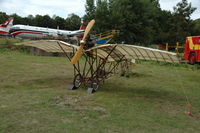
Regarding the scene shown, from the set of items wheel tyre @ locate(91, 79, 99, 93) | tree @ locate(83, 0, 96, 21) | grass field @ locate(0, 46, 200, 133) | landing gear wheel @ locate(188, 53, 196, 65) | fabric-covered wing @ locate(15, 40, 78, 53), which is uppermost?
tree @ locate(83, 0, 96, 21)

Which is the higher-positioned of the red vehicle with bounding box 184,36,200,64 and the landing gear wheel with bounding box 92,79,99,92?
the red vehicle with bounding box 184,36,200,64

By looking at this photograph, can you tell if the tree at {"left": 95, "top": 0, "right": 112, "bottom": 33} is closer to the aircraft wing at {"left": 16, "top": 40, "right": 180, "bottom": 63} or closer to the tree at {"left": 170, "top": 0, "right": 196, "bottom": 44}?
the tree at {"left": 170, "top": 0, "right": 196, "bottom": 44}

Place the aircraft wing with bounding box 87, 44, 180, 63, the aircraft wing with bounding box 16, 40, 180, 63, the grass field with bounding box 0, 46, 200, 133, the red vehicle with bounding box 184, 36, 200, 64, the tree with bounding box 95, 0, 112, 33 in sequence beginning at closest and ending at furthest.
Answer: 1. the grass field with bounding box 0, 46, 200, 133
2. the aircraft wing with bounding box 16, 40, 180, 63
3. the aircraft wing with bounding box 87, 44, 180, 63
4. the red vehicle with bounding box 184, 36, 200, 64
5. the tree with bounding box 95, 0, 112, 33

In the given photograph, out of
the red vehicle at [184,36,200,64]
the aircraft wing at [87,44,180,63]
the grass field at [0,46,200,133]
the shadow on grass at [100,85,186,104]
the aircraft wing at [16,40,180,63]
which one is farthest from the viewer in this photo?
the red vehicle at [184,36,200,64]

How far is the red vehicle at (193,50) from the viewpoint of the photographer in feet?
60.8

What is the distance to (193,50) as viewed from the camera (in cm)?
1903

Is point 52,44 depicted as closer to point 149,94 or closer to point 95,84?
point 95,84

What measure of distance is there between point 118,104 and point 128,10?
3619 cm

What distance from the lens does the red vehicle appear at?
18547 mm

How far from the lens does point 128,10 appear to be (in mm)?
40531

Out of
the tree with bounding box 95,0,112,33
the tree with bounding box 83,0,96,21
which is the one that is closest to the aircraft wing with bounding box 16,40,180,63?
the tree with bounding box 95,0,112,33

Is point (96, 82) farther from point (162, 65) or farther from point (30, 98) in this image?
point (162, 65)

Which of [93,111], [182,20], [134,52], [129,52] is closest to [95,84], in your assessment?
[129,52]

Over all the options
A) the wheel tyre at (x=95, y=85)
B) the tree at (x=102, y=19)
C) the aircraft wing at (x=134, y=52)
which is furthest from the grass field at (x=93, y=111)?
the tree at (x=102, y=19)
